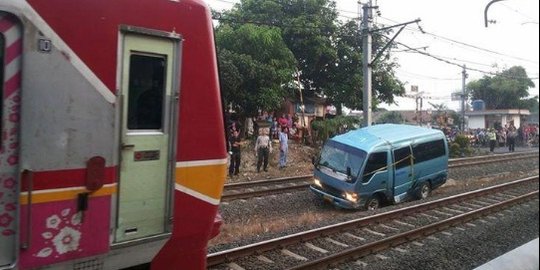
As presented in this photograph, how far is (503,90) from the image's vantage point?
86.9 ft

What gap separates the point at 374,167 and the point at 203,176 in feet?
27.3

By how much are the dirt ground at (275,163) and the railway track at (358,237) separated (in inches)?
233

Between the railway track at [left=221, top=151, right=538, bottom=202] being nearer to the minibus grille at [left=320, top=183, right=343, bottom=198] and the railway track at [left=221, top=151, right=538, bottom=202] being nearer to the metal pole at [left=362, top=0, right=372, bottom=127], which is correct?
the minibus grille at [left=320, top=183, right=343, bottom=198]

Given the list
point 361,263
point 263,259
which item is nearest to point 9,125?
point 263,259

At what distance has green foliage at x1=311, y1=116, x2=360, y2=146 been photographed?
22.0 m

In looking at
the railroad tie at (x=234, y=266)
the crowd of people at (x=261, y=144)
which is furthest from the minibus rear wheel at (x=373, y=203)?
the railroad tie at (x=234, y=266)

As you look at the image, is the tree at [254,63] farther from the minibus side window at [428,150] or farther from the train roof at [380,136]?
the minibus side window at [428,150]

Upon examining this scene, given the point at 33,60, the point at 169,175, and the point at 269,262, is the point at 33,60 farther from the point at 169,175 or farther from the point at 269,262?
the point at 269,262

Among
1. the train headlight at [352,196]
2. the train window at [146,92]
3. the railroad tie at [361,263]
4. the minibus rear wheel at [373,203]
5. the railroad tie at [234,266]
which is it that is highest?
the train window at [146,92]

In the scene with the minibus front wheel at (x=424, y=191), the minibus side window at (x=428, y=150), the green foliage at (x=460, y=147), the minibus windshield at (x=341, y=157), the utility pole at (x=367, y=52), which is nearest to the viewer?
the minibus windshield at (x=341, y=157)

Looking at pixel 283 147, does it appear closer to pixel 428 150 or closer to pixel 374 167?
pixel 428 150

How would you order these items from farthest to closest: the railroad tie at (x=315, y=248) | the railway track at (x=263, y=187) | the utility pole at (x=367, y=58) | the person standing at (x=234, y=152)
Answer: the utility pole at (x=367, y=58)
the person standing at (x=234, y=152)
the railway track at (x=263, y=187)
the railroad tie at (x=315, y=248)

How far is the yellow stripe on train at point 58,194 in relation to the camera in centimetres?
274

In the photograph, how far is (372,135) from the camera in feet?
40.2
